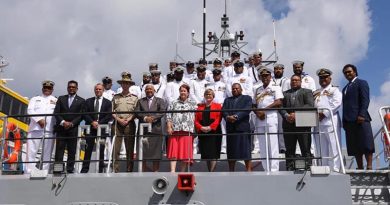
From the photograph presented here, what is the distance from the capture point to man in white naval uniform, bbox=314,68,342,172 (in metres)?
6.64

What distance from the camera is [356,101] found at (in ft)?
21.6

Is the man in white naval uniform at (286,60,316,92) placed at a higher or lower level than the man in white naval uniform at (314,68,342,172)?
higher

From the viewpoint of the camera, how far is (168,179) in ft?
17.3

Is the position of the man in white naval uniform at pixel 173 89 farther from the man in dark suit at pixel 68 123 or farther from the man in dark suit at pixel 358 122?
the man in dark suit at pixel 358 122

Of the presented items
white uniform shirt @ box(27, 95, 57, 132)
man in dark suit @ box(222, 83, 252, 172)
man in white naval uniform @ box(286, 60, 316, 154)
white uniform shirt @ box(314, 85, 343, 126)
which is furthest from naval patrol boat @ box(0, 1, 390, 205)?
man in white naval uniform @ box(286, 60, 316, 154)

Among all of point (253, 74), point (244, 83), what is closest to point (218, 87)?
point (244, 83)

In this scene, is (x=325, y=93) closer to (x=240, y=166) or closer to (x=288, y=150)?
(x=288, y=150)

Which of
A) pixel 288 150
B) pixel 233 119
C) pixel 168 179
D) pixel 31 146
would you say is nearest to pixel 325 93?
pixel 288 150

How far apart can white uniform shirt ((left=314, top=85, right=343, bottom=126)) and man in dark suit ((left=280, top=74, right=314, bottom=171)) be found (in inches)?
15.6

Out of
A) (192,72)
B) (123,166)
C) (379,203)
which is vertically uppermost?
(192,72)

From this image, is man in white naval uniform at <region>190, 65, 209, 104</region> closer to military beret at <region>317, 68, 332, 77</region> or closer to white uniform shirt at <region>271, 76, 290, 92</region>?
white uniform shirt at <region>271, 76, 290, 92</region>

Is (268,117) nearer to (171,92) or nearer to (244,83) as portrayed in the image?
(244,83)

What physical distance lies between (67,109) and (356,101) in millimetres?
4653

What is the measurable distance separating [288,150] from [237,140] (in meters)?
0.81
